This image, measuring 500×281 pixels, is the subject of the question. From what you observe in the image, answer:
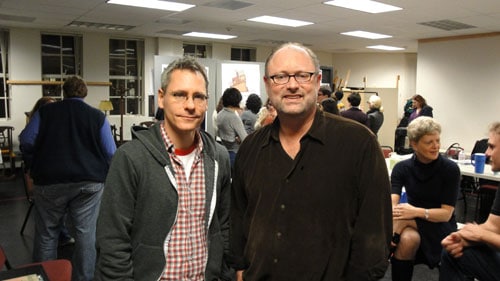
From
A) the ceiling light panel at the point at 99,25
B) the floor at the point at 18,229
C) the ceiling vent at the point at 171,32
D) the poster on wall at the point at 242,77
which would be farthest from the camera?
the ceiling vent at the point at 171,32

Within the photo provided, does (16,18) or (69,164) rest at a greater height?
(16,18)

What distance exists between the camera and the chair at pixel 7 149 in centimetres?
729

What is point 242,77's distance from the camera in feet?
20.3

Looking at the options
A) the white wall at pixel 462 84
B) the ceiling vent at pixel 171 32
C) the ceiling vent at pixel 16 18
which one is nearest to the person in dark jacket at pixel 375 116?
the white wall at pixel 462 84

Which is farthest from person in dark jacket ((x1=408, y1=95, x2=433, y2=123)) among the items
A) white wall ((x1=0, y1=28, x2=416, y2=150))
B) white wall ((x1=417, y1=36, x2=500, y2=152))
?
white wall ((x1=0, y1=28, x2=416, y2=150))

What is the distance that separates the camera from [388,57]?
39.5ft

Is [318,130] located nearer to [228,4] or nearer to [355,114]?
[355,114]

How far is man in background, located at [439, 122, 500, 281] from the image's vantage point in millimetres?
2016

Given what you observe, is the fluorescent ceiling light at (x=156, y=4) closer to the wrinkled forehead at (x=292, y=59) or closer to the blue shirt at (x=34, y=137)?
the blue shirt at (x=34, y=137)

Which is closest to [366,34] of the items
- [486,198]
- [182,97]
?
[486,198]

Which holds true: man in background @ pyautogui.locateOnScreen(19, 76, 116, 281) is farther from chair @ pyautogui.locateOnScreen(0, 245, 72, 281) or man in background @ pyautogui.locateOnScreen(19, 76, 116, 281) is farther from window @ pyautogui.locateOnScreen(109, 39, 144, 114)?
window @ pyautogui.locateOnScreen(109, 39, 144, 114)

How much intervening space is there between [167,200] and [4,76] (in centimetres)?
838

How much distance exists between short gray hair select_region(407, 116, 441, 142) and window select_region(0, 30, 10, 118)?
8.20m

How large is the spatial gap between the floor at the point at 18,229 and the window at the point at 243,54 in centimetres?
635
